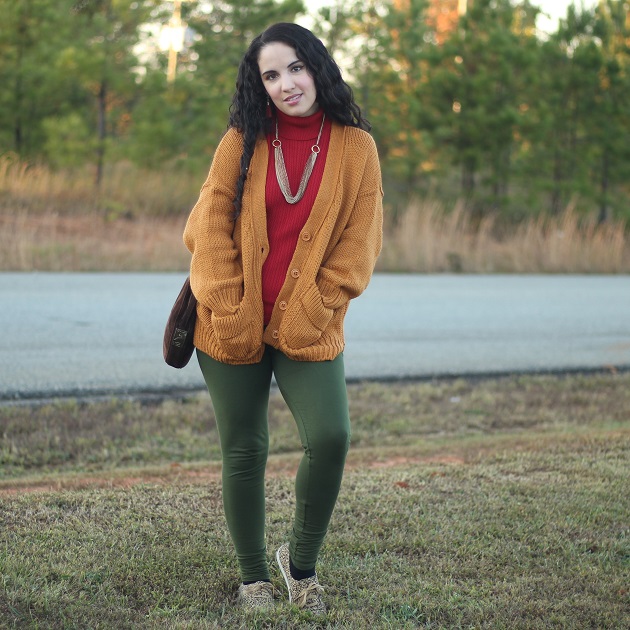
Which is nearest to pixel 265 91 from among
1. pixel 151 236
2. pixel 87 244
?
pixel 87 244

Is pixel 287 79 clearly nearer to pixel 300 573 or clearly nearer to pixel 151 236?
pixel 300 573

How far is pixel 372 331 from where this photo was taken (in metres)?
9.48

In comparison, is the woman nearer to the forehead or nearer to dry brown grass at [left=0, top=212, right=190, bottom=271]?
the forehead

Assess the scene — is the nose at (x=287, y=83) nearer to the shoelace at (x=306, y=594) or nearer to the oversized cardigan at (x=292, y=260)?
the oversized cardigan at (x=292, y=260)

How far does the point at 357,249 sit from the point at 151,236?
11.5 metres

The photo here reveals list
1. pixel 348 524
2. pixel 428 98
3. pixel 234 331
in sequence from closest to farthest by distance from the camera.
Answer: pixel 234 331 → pixel 348 524 → pixel 428 98

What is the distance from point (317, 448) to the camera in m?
3.02

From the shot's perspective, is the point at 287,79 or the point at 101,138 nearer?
the point at 287,79

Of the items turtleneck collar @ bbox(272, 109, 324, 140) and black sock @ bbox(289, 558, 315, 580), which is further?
black sock @ bbox(289, 558, 315, 580)

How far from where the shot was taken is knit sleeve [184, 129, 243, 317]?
300cm

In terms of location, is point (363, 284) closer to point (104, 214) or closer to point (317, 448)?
point (317, 448)

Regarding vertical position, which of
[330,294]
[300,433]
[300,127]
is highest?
[300,127]

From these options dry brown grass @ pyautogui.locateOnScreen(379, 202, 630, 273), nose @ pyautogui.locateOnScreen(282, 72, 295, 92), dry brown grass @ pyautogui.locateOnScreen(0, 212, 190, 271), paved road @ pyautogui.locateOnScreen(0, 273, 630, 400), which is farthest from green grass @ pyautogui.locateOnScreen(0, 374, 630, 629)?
dry brown grass @ pyautogui.locateOnScreen(379, 202, 630, 273)

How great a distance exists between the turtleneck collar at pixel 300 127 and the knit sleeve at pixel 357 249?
0.16m
